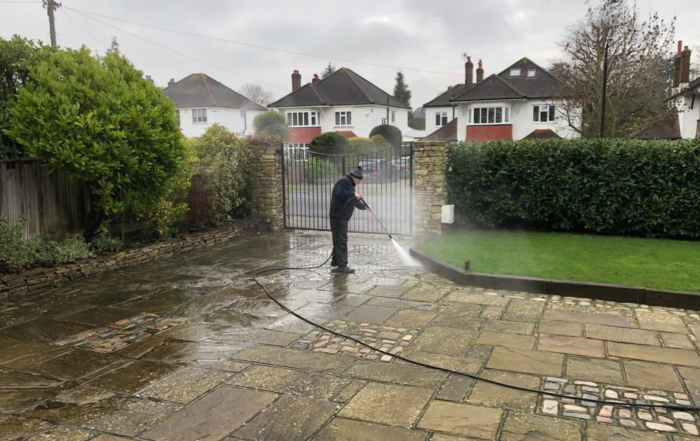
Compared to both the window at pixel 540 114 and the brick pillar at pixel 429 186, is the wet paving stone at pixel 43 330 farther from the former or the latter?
the window at pixel 540 114

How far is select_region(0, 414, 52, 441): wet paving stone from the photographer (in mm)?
3549

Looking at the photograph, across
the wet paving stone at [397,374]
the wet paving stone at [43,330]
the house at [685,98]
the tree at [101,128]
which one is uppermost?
the house at [685,98]

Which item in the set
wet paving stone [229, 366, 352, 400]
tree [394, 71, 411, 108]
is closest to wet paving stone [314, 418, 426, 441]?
wet paving stone [229, 366, 352, 400]

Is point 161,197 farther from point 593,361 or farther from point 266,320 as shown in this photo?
point 593,361

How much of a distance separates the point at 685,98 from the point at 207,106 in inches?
1349

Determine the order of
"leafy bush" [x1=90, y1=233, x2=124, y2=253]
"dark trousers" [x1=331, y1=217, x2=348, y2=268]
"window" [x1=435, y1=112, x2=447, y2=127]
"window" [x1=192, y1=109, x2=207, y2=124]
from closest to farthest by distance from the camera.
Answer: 1. "dark trousers" [x1=331, y1=217, x2=348, y2=268]
2. "leafy bush" [x1=90, y1=233, x2=124, y2=253]
3. "window" [x1=192, y1=109, x2=207, y2=124]
4. "window" [x1=435, y1=112, x2=447, y2=127]

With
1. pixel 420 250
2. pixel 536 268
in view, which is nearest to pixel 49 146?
pixel 420 250

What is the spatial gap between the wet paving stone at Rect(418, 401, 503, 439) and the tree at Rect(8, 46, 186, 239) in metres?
6.13

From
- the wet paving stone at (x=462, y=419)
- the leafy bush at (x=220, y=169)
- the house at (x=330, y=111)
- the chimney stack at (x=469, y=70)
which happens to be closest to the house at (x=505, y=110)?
the chimney stack at (x=469, y=70)

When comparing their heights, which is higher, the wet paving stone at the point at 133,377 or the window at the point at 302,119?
the window at the point at 302,119

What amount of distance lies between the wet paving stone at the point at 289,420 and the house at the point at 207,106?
138 ft

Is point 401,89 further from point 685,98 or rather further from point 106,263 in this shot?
point 106,263

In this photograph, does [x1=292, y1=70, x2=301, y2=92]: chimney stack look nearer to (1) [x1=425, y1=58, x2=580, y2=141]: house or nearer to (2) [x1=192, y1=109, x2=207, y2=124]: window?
(2) [x1=192, y1=109, x2=207, y2=124]: window

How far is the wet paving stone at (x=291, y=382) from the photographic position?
164 inches
